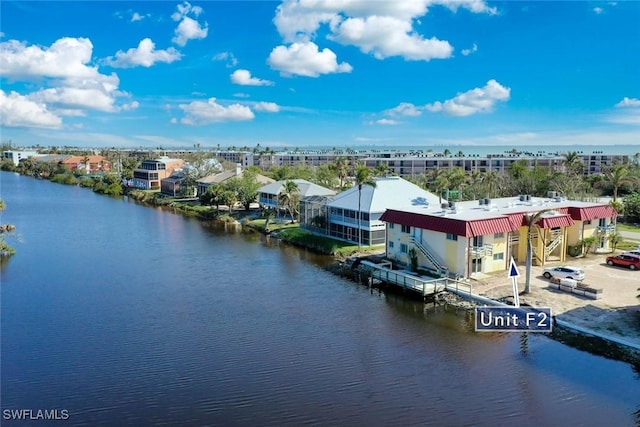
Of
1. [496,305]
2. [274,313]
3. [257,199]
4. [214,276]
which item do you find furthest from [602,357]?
[257,199]

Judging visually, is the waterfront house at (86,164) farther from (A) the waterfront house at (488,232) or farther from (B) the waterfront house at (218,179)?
(A) the waterfront house at (488,232)

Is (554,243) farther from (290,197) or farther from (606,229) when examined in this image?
(290,197)

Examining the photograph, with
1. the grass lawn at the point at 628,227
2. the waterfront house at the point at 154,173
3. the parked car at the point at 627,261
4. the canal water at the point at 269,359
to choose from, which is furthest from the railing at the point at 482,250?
the waterfront house at the point at 154,173

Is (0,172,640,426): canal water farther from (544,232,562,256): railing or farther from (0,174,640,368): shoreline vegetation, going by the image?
(544,232,562,256): railing

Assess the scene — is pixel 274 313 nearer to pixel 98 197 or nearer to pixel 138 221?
pixel 138 221

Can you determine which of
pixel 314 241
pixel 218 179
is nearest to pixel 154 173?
pixel 218 179

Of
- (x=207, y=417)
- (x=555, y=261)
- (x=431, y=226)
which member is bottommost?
(x=207, y=417)

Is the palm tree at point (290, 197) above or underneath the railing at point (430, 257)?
above
